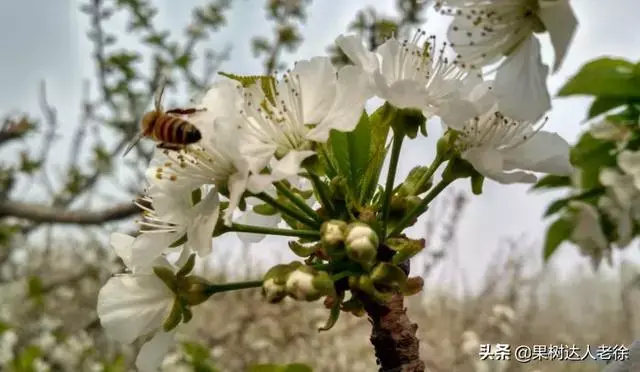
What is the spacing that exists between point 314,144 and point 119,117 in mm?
3278

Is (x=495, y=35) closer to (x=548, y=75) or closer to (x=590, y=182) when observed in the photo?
(x=548, y=75)

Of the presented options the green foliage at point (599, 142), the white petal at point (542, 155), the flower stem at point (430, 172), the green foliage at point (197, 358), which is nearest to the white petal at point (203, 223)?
the flower stem at point (430, 172)

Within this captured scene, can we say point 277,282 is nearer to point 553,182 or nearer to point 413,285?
point 413,285

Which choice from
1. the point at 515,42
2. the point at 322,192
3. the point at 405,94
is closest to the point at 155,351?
the point at 322,192

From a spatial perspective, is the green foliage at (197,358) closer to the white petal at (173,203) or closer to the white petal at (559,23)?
the white petal at (173,203)

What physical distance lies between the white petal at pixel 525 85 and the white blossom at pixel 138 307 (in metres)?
0.40

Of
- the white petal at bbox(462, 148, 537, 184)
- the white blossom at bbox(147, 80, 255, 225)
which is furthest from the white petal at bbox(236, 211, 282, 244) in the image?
the white petal at bbox(462, 148, 537, 184)

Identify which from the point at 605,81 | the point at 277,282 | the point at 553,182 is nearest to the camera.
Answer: the point at 277,282

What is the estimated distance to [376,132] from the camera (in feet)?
2.36

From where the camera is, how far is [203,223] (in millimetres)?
672

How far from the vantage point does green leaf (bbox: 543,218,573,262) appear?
1.87 m

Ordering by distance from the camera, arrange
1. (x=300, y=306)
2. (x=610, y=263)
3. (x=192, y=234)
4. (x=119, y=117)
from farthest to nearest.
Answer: (x=300, y=306)
(x=119, y=117)
(x=610, y=263)
(x=192, y=234)

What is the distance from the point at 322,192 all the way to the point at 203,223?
0.12m

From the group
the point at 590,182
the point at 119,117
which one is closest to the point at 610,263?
the point at 590,182
